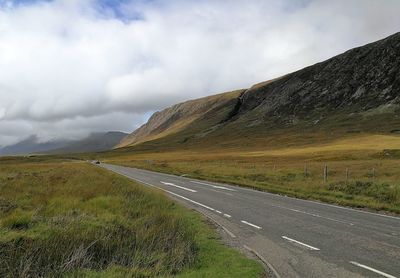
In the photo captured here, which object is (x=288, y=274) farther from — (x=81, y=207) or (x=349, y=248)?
(x=81, y=207)

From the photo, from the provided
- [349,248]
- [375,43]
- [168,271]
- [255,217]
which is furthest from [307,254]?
[375,43]

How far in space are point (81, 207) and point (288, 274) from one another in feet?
→ 26.7

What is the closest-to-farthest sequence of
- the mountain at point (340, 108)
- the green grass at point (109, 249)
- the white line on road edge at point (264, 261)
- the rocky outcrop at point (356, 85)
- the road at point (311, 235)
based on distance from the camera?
the green grass at point (109, 249) → the white line on road edge at point (264, 261) → the road at point (311, 235) → the mountain at point (340, 108) → the rocky outcrop at point (356, 85)

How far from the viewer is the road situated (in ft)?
34.7

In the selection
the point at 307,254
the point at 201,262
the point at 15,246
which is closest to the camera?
the point at 15,246

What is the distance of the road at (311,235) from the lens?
10.6m

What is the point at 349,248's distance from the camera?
41.1 feet

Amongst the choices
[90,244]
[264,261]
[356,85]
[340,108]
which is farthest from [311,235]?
[356,85]

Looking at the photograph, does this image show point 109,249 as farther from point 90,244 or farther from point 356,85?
point 356,85

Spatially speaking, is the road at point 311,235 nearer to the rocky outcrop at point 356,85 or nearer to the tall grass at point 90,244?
the tall grass at point 90,244

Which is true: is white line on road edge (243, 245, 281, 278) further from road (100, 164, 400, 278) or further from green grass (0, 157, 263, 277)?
green grass (0, 157, 263, 277)

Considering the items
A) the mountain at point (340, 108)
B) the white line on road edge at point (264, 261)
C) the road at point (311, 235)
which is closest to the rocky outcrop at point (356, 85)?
the mountain at point (340, 108)

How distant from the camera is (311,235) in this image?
14.6 meters

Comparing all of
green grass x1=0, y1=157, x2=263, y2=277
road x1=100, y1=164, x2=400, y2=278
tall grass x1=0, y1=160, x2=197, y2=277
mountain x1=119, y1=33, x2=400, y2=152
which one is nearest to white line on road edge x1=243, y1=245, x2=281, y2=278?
road x1=100, y1=164, x2=400, y2=278
